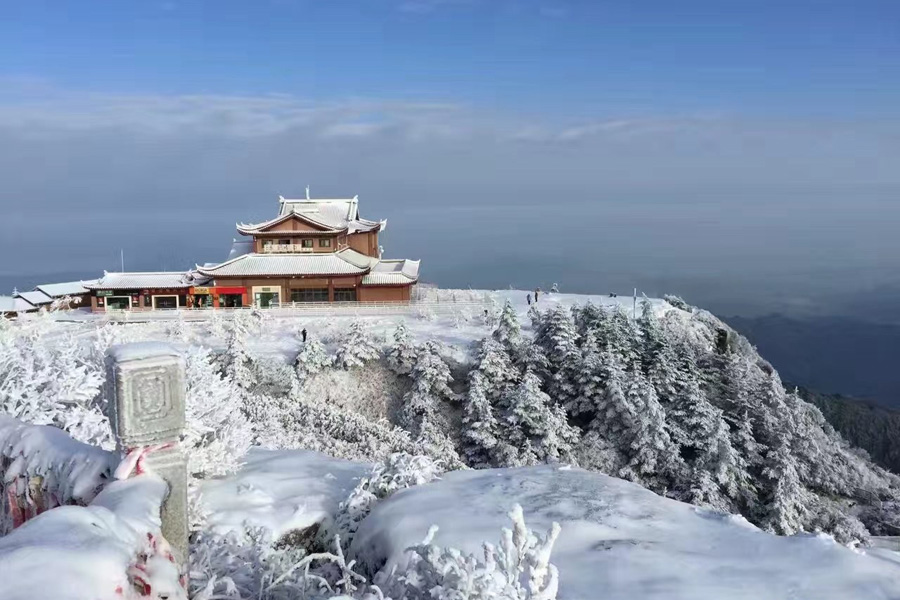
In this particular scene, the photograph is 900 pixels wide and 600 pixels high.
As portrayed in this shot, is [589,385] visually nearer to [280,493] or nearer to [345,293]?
[280,493]

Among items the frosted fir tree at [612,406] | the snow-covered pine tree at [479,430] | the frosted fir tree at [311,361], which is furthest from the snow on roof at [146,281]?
the frosted fir tree at [612,406]

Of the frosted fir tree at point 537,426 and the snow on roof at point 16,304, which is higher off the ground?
the snow on roof at point 16,304

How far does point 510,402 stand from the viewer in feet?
64.0

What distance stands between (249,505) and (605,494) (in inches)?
170

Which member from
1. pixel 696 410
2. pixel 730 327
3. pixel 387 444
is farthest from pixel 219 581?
→ pixel 730 327

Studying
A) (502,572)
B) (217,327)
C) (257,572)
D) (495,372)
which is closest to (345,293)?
(217,327)

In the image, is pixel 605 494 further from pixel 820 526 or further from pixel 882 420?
pixel 882 420

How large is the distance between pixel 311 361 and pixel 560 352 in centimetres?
902

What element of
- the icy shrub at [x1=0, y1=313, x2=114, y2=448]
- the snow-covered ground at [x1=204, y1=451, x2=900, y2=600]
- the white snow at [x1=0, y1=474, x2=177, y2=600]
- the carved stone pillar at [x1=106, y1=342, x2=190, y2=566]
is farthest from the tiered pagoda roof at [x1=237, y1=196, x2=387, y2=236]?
the white snow at [x1=0, y1=474, x2=177, y2=600]

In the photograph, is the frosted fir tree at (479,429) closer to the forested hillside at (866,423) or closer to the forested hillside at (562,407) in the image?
the forested hillside at (562,407)

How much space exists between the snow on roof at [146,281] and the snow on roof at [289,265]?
915 mm

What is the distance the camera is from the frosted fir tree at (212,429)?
26.2 ft

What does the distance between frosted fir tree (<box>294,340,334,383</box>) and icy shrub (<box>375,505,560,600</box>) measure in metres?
18.4

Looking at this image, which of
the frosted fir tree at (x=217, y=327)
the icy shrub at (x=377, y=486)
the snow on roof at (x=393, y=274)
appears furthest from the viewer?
the snow on roof at (x=393, y=274)
